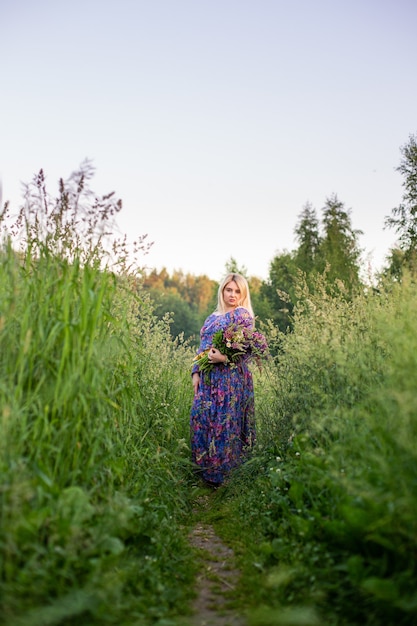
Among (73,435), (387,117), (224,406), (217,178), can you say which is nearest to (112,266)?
(73,435)

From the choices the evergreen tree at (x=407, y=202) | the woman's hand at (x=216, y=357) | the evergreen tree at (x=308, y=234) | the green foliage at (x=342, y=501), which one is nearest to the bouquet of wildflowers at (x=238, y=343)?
the woman's hand at (x=216, y=357)

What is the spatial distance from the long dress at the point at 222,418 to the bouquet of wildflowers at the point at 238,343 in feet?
0.29

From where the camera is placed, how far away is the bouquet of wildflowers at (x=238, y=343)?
483 cm

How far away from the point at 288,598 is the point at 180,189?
1186cm

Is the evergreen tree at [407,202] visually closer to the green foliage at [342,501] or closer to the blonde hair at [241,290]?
the blonde hair at [241,290]

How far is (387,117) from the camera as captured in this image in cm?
929

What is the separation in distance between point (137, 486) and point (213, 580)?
717 mm

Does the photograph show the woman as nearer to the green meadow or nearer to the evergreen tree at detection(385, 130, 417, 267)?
the green meadow

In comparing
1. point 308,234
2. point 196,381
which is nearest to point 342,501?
point 196,381

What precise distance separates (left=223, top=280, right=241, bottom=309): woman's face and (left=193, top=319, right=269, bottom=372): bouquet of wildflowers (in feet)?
1.53

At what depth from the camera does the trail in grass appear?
6.85 feet

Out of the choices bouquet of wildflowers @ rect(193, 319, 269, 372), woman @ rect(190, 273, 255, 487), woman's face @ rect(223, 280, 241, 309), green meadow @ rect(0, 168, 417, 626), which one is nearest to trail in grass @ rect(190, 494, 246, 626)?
green meadow @ rect(0, 168, 417, 626)

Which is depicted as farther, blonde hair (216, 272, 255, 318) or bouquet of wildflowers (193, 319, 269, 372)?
blonde hair (216, 272, 255, 318)

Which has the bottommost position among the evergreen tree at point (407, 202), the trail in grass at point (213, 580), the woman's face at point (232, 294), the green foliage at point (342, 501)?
the trail in grass at point (213, 580)
